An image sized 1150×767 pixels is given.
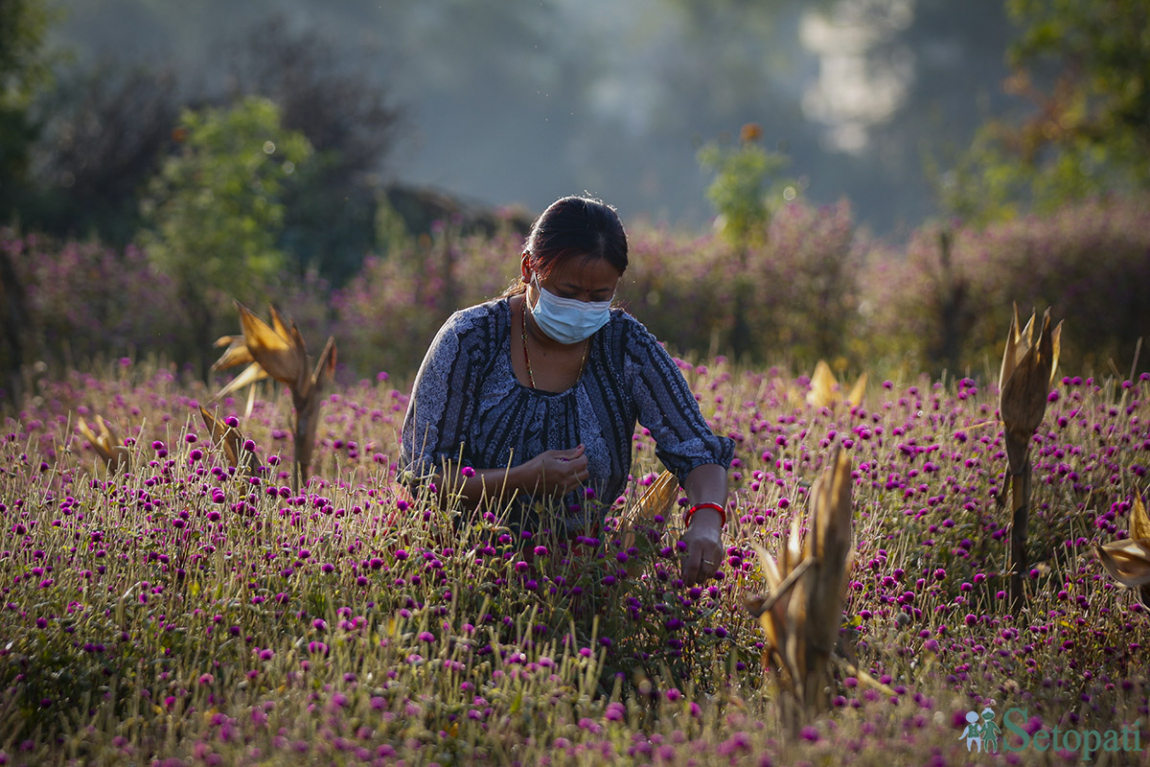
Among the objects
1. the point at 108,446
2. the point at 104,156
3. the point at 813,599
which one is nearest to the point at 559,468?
the point at 813,599

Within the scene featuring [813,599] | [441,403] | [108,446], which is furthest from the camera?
[108,446]

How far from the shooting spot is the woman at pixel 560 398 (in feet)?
8.20

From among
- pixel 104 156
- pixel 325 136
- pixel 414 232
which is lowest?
pixel 414 232

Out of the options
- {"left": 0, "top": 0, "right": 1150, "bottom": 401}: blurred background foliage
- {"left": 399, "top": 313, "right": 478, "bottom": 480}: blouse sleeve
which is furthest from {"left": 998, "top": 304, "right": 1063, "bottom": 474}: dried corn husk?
{"left": 0, "top": 0, "right": 1150, "bottom": 401}: blurred background foliage

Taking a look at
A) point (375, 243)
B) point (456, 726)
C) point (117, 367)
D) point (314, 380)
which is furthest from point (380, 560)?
point (375, 243)

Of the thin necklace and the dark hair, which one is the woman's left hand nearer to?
the thin necklace

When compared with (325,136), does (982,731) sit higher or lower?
lower

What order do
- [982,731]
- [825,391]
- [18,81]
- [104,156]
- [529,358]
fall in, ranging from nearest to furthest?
[982,731] < [529,358] < [825,391] < [18,81] < [104,156]

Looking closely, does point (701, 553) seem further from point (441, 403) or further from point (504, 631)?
point (441, 403)

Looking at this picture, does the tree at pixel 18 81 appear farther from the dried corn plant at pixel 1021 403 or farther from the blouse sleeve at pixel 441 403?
the dried corn plant at pixel 1021 403

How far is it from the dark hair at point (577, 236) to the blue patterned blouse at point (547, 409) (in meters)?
0.26

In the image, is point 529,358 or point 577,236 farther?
point 529,358

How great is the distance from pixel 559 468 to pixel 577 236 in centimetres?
60

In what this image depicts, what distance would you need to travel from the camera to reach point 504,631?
2242 millimetres
